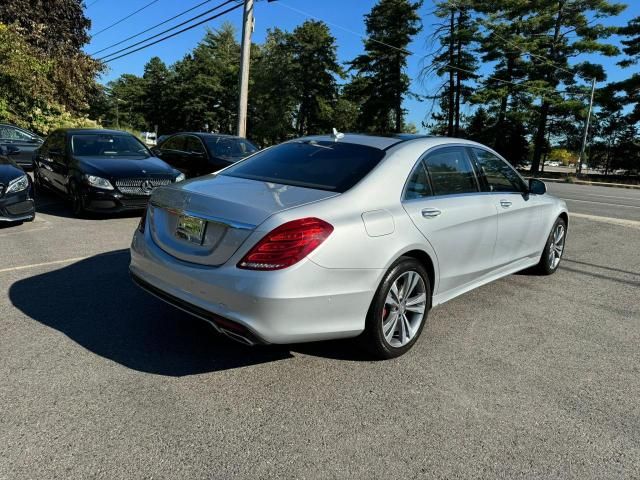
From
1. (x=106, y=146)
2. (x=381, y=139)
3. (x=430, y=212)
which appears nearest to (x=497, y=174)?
(x=381, y=139)

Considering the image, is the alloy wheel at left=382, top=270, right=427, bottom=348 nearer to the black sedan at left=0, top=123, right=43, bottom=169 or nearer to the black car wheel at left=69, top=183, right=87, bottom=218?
the black car wheel at left=69, top=183, right=87, bottom=218

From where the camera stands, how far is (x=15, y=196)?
6770 millimetres

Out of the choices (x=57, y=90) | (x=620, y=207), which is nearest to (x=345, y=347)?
(x=620, y=207)

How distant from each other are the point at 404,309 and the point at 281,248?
1101 millimetres

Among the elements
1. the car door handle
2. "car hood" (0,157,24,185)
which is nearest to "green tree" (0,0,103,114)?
"car hood" (0,157,24,185)

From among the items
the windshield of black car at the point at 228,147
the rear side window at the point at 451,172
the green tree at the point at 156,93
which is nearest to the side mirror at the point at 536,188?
the rear side window at the point at 451,172

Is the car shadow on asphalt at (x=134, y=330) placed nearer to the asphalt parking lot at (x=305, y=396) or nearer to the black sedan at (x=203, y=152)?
the asphalt parking lot at (x=305, y=396)

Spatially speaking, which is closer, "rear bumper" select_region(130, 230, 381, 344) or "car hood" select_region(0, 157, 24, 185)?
"rear bumper" select_region(130, 230, 381, 344)

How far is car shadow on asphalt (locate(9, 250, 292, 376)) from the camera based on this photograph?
10.7 ft

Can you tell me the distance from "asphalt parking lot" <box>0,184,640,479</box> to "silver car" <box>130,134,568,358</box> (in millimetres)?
358

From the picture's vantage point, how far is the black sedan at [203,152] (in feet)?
34.2

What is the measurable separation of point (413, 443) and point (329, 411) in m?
0.49

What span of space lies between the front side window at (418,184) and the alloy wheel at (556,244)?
2.53 meters

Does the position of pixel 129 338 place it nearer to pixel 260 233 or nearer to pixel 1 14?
pixel 260 233
